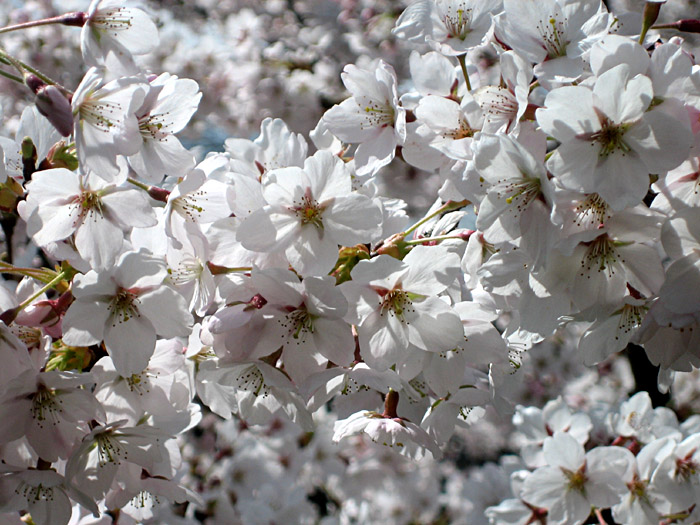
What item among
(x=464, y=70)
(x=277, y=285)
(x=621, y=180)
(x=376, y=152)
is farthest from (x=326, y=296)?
(x=464, y=70)

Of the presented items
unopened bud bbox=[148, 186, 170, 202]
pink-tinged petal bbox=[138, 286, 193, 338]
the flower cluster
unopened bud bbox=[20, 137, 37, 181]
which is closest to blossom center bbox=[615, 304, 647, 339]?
the flower cluster

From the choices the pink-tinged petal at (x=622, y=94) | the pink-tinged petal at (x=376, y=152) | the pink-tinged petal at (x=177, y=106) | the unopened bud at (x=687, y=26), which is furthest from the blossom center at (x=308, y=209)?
the unopened bud at (x=687, y=26)

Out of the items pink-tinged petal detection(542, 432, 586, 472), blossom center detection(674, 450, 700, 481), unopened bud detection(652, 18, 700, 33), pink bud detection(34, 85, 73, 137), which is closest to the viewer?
pink bud detection(34, 85, 73, 137)

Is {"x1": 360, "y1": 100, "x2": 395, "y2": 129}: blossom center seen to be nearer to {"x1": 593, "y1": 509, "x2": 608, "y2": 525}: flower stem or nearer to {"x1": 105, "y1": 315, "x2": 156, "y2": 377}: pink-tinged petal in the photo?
{"x1": 105, "y1": 315, "x2": 156, "y2": 377}: pink-tinged petal

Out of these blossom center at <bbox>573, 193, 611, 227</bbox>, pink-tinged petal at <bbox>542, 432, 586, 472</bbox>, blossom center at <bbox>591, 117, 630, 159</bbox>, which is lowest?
pink-tinged petal at <bbox>542, 432, 586, 472</bbox>

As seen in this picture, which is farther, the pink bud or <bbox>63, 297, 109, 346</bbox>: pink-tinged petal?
Result: <bbox>63, 297, 109, 346</bbox>: pink-tinged petal

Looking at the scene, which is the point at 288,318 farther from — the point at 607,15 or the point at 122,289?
the point at 607,15
